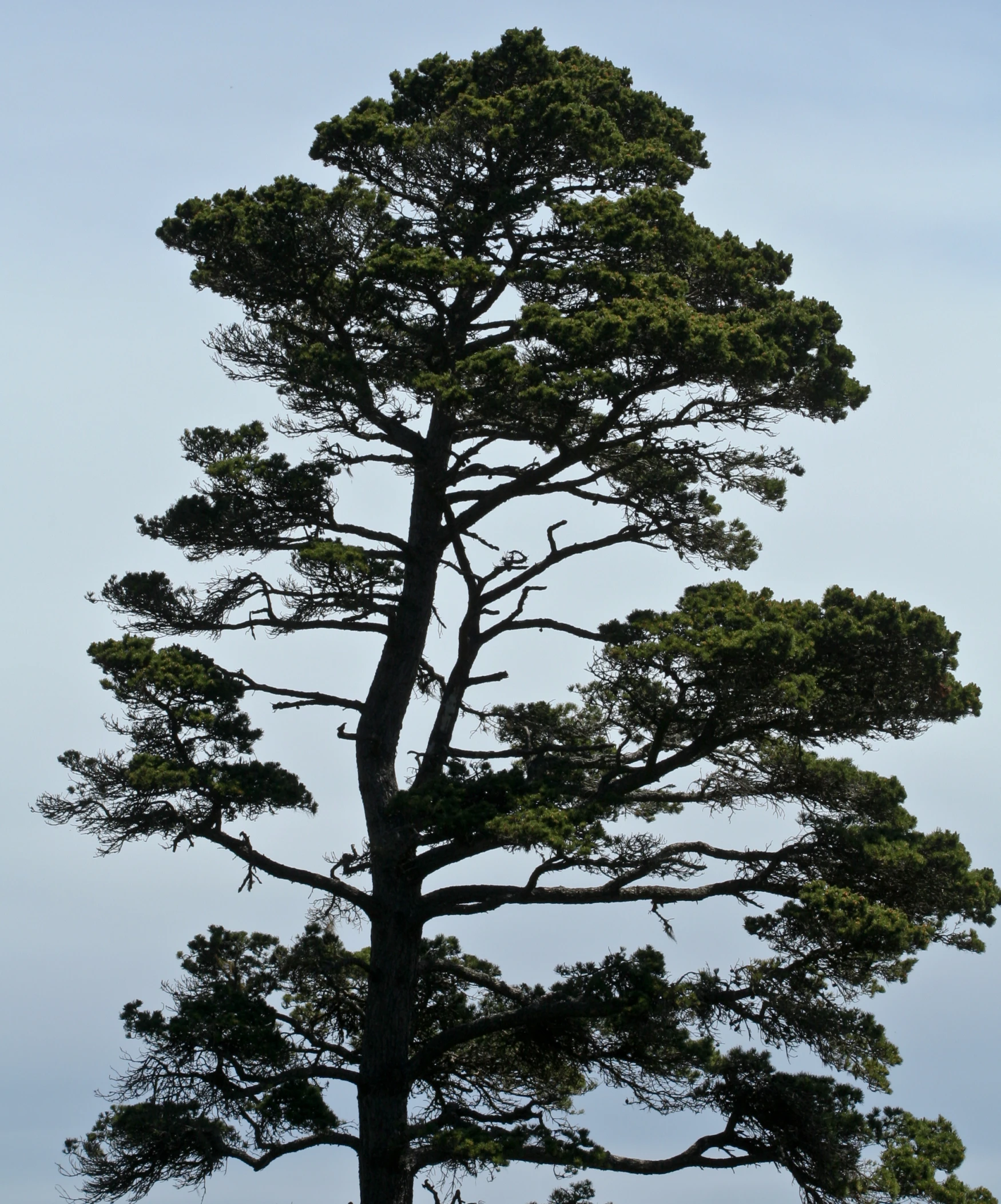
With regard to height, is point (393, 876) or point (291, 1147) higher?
point (393, 876)

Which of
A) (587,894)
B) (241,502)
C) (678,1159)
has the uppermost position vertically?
(241,502)

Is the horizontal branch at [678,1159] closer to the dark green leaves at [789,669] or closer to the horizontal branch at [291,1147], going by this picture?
the horizontal branch at [291,1147]

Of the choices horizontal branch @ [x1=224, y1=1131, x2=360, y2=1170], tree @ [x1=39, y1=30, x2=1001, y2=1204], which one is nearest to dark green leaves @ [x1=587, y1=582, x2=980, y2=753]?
tree @ [x1=39, y1=30, x2=1001, y2=1204]

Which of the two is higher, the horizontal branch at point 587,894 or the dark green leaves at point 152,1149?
the horizontal branch at point 587,894

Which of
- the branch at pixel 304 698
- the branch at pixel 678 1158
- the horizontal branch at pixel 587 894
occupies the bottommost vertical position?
the branch at pixel 678 1158

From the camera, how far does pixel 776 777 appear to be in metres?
15.6

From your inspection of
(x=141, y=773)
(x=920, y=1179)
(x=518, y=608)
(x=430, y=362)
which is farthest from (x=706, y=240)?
(x=920, y=1179)

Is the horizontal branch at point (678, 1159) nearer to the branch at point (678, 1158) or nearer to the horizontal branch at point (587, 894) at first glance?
the branch at point (678, 1158)

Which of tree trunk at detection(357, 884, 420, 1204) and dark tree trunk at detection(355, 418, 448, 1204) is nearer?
tree trunk at detection(357, 884, 420, 1204)

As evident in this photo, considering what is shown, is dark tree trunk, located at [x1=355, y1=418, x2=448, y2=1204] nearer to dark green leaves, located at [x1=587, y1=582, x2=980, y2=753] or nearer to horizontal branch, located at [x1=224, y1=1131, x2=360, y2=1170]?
horizontal branch, located at [x1=224, y1=1131, x2=360, y2=1170]

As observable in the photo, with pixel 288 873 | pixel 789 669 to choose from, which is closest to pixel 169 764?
pixel 288 873

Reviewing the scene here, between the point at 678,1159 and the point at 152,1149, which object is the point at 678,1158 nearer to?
the point at 678,1159

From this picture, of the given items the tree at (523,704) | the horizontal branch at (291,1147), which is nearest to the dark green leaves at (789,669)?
the tree at (523,704)

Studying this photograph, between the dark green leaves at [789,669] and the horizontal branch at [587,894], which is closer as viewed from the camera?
the dark green leaves at [789,669]
